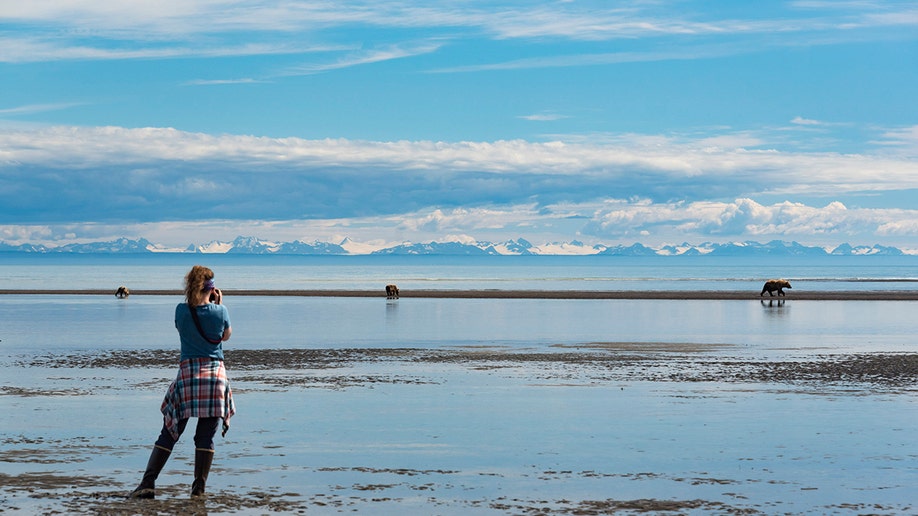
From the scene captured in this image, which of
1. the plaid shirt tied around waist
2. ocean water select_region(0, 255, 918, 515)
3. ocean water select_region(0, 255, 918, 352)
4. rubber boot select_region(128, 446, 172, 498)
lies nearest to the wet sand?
ocean water select_region(0, 255, 918, 515)

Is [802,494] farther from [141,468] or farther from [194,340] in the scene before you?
[141,468]

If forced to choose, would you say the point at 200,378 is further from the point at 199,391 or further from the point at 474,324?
the point at 474,324

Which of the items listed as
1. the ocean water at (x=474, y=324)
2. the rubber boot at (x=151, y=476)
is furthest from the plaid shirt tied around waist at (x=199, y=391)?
the ocean water at (x=474, y=324)

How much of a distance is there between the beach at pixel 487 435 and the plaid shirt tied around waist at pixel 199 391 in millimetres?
815

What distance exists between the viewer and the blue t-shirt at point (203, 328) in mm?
11914

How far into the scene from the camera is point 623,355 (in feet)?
101

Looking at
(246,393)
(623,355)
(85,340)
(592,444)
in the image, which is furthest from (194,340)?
(85,340)

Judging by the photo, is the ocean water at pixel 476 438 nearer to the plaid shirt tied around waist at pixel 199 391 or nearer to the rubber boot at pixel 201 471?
the rubber boot at pixel 201 471

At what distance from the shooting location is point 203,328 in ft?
39.2

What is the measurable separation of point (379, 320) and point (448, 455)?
119ft

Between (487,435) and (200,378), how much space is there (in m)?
5.21

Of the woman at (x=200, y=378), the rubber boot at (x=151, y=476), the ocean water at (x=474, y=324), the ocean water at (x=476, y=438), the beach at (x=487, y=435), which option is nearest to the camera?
the rubber boot at (x=151, y=476)

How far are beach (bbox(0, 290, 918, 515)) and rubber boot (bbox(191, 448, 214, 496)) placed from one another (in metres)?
0.17

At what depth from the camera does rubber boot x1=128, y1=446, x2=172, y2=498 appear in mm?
11641
